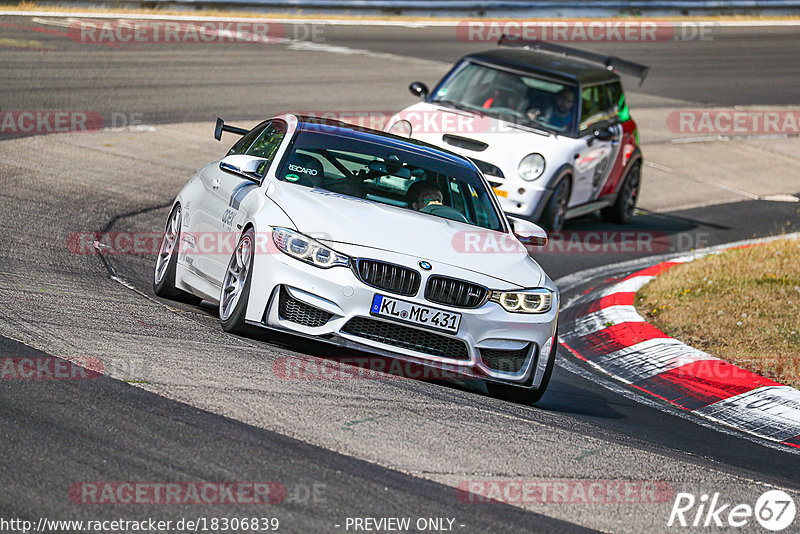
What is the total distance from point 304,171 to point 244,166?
0.42 metres

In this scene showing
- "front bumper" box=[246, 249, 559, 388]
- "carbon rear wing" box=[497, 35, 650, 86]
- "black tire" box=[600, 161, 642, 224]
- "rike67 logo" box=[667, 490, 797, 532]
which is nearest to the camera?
"rike67 logo" box=[667, 490, 797, 532]

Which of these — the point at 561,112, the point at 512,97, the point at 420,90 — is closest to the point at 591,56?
the point at 561,112

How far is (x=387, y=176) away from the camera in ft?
26.1

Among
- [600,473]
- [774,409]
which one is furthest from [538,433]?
[774,409]

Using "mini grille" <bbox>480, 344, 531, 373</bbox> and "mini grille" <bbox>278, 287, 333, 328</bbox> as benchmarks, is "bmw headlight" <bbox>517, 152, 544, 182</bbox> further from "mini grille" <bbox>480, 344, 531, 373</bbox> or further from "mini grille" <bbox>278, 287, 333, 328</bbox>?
"mini grille" <bbox>278, 287, 333, 328</bbox>

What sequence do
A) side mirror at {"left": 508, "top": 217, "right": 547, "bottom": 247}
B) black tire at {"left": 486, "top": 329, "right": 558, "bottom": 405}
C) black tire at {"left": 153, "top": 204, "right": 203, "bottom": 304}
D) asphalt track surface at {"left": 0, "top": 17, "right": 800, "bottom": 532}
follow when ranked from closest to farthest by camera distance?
1. asphalt track surface at {"left": 0, "top": 17, "right": 800, "bottom": 532}
2. black tire at {"left": 486, "top": 329, "right": 558, "bottom": 405}
3. side mirror at {"left": 508, "top": 217, "right": 547, "bottom": 247}
4. black tire at {"left": 153, "top": 204, "right": 203, "bottom": 304}

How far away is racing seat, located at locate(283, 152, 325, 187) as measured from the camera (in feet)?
25.4

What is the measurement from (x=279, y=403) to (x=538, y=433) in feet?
4.38

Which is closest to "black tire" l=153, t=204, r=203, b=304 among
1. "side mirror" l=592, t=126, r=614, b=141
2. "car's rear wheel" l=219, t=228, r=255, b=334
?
"car's rear wheel" l=219, t=228, r=255, b=334

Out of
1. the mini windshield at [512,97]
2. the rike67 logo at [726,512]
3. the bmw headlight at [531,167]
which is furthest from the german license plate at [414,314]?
the mini windshield at [512,97]

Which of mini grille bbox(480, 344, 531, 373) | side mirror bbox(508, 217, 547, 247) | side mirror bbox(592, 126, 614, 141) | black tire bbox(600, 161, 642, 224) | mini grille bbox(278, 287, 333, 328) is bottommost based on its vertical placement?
black tire bbox(600, 161, 642, 224)

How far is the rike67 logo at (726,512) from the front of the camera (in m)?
4.96

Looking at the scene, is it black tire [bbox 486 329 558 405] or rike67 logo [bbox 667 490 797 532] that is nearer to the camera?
rike67 logo [bbox 667 490 797 532]

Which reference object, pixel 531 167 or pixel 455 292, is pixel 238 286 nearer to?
pixel 455 292
